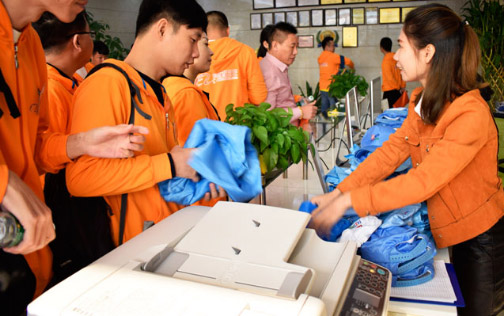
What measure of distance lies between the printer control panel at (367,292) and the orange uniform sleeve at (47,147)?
1049mm

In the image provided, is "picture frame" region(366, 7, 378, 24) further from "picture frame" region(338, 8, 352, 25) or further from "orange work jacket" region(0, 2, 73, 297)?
"orange work jacket" region(0, 2, 73, 297)

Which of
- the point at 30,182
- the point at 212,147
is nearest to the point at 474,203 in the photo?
the point at 212,147

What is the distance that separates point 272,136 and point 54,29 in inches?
47.9

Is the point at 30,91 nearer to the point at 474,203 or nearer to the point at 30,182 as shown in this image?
the point at 30,182

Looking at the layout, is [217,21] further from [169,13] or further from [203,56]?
[169,13]

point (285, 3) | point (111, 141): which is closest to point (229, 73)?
point (111, 141)

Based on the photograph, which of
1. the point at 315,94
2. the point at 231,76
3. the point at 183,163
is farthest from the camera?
the point at 315,94

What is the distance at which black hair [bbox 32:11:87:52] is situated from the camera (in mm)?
2184

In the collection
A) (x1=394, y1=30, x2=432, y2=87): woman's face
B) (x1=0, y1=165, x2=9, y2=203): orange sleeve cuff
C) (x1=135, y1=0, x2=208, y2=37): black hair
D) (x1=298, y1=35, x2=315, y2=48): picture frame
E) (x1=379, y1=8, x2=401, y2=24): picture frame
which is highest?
(x1=379, y1=8, x2=401, y2=24): picture frame

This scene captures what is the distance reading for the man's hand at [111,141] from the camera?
1.36 meters

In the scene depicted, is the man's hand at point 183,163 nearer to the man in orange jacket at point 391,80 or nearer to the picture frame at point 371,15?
the man in orange jacket at point 391,80

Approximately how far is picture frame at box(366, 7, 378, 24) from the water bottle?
438 inches

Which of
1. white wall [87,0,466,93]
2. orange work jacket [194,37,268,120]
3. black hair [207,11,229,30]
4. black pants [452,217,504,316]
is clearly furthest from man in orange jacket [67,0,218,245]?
white wall [87,0,466,93]

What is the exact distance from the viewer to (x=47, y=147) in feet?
5.14
